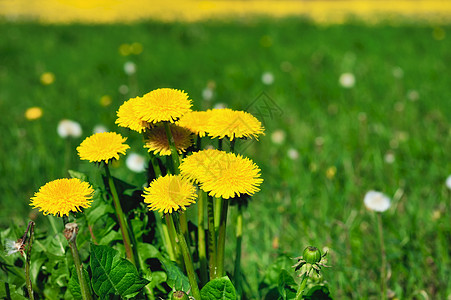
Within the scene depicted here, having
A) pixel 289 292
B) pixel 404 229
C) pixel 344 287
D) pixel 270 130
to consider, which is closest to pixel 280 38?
pixel 270 130

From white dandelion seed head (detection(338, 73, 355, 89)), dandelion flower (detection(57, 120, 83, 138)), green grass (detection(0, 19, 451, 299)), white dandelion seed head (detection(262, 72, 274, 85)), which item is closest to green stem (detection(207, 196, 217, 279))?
green grass (detection(0, 19, 451, 299))

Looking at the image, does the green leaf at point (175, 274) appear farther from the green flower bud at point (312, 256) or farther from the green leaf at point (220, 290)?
the green flower bud at point (312, 256)

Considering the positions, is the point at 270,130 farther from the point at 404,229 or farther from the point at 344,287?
the point at 344,287

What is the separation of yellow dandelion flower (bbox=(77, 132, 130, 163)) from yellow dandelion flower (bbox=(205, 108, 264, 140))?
8.3 inches

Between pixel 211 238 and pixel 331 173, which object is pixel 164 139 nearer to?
pixel 211 238

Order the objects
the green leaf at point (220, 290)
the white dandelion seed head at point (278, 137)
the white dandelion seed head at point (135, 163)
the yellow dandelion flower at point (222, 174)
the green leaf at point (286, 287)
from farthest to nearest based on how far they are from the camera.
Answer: the white dandelion seed head at point (278, 137)
the white dandelion seed head at point (135, 163)
the green leaf at point (286, 287)
the green leaf at point (220, 290)
the yellow dandelion flower at point (222, 174)

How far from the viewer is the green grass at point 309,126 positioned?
1.79 meters

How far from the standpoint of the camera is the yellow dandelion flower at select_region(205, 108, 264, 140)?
3.13 ft

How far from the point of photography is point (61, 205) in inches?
35.4

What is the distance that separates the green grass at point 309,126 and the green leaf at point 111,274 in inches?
18.0

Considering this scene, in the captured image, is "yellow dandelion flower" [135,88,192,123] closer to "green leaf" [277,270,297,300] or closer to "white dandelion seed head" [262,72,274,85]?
"green leaf" [277,270,297,300]

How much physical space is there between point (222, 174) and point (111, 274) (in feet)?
1.23

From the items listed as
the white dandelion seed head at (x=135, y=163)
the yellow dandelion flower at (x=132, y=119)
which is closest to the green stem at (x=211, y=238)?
the yellow dandelion flower at (x=132, y=119)

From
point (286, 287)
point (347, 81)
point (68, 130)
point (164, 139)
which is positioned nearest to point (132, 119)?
point (164, 139)
